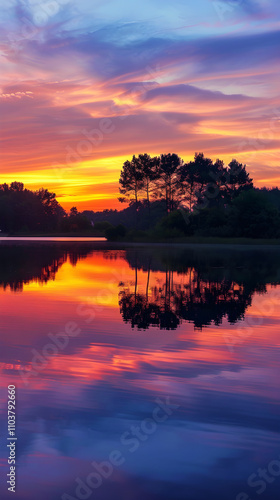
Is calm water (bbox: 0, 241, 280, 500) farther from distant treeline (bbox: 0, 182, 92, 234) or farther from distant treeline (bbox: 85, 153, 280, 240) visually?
distant treeline (bbox: 0, 182, 92, 234)

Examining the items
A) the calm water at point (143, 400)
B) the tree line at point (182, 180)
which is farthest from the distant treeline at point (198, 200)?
the calm water at point (143, 400)

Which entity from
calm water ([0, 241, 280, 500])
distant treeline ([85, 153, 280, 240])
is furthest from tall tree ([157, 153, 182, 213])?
calm water ([0, 241, 280, 500])

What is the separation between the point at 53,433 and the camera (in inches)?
256

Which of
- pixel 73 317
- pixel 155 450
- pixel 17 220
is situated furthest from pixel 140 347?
pixel 17 220

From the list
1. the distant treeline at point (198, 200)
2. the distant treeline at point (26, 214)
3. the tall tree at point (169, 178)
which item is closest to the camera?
the distant treeline at point (198, 200)

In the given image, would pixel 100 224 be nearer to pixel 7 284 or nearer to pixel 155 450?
pixel 7 284

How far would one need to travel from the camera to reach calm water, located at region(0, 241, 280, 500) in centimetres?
545

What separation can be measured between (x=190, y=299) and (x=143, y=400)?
11.6 metres

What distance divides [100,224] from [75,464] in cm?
12852

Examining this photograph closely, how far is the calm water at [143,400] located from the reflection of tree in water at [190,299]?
0.44 ft

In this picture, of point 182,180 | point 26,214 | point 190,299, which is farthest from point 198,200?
point 190,299

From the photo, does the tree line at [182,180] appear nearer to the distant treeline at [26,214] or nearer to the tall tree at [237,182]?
the tall tree at [237,182]

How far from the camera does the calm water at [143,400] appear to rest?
17.9ft

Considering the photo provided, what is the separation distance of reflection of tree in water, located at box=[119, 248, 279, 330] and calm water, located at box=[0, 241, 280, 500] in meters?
0.13
